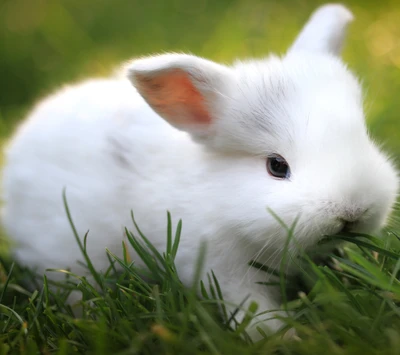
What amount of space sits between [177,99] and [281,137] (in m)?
0.59

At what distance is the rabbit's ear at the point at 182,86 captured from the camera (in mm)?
2547

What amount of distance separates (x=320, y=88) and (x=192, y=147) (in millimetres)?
691

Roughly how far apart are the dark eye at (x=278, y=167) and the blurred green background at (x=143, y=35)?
8.55 ft

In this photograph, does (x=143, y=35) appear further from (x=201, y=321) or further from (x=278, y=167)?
(x=201, y=321)

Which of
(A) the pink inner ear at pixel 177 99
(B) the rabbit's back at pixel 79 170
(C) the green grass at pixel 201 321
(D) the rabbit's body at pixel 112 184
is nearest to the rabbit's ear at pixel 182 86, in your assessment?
(A) the pink inner ear at pixel 177 99

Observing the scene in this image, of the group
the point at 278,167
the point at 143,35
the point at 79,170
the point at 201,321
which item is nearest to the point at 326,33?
the point at 278,167

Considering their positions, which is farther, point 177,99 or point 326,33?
point 326,33

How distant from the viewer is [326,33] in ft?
10.2

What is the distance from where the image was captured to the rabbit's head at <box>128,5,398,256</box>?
2.26 m

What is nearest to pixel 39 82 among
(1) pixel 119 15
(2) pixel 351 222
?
(1) pixel 119 15

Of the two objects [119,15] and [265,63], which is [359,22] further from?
[265,63]

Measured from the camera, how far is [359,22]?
21.5 feet

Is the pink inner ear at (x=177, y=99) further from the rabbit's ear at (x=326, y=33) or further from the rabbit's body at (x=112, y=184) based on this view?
→ the rabbit's ear at (x=326, y=33)

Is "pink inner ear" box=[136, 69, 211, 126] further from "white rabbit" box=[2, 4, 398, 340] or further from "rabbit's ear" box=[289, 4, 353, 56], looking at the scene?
"rabbit's ear" box=[289, 4, 353, 56]
